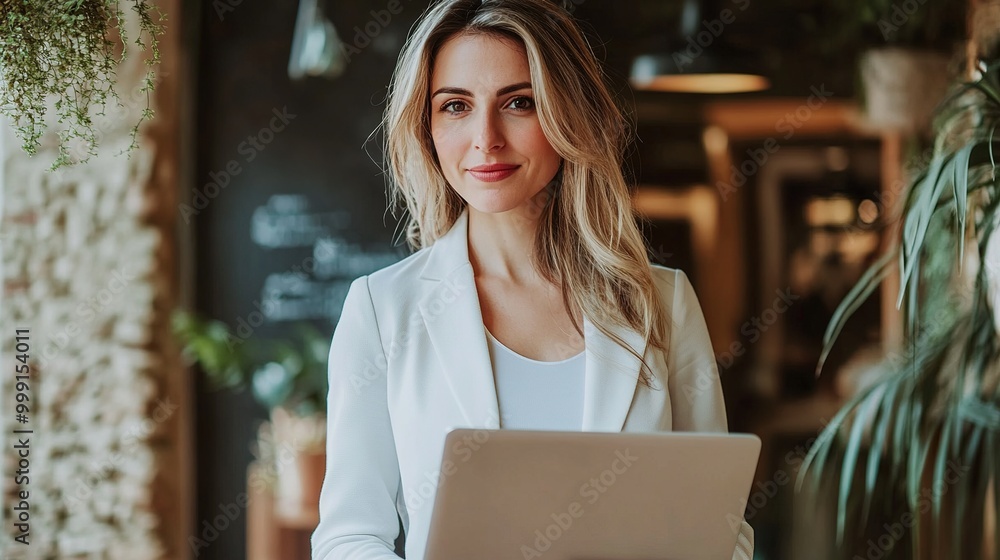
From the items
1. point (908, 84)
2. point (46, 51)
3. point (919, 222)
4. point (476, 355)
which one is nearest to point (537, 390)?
point (476, 355)

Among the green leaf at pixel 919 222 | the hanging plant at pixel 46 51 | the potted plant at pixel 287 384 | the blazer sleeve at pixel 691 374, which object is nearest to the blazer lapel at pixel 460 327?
the blazer sleeve at pixel 691 374

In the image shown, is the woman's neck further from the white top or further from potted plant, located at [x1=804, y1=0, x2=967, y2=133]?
potted plant, located at [x1=804, y1=0, x2=967, y2=133]

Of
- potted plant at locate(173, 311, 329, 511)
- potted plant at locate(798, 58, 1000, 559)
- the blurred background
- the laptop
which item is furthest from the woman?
potted plant at locate(173, 311, 329, 511)

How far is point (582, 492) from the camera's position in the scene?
1.29 meters

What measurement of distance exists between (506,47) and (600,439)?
2.53ft

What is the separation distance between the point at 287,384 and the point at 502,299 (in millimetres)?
2278

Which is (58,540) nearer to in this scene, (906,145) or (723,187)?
(723,187)

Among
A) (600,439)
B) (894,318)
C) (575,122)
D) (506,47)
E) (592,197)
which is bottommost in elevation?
(894,318)

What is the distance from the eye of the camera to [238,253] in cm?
425

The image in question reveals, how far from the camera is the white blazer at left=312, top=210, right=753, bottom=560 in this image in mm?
1659

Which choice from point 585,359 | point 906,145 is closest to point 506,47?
point 585,359

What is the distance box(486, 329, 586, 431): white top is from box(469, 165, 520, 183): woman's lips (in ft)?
0.96

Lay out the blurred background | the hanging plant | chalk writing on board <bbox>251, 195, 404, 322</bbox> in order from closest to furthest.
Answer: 1. the hanging plant
2. the blurred background
3. chalk writing on board <bbox>251, 195, 404, 322</bbox>

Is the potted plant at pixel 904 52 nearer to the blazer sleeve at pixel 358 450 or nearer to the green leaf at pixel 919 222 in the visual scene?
the green leaf at pixel 919 222
